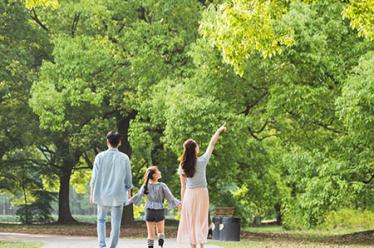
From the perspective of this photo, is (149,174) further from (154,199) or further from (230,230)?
(230,230)

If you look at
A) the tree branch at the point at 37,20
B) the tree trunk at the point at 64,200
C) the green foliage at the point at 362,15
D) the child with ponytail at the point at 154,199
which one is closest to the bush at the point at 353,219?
the tree trunk at the point at 64,200

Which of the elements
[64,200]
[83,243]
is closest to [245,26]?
[83,243]

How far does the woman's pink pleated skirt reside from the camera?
12164 millimetres

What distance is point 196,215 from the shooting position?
12.2 metres

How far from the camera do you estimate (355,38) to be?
25.6 metres

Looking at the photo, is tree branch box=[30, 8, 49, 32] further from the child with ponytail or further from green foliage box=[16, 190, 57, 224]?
the child with ponytail

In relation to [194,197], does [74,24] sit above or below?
above

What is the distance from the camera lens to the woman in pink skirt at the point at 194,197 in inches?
474

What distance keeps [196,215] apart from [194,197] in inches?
10.9

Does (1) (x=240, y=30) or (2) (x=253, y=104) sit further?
(2) (x=253, y=104)

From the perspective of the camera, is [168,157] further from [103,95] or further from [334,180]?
[334,180]

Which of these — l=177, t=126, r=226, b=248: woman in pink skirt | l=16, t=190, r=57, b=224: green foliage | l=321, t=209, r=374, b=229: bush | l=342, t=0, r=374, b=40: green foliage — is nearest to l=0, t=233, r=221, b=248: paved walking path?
l=177, t=126, r=226, b=248: woman in pink skirt

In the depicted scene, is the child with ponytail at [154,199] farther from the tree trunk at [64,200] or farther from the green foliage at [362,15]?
the tree trunk at [64,200]

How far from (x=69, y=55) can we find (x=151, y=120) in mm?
3976
